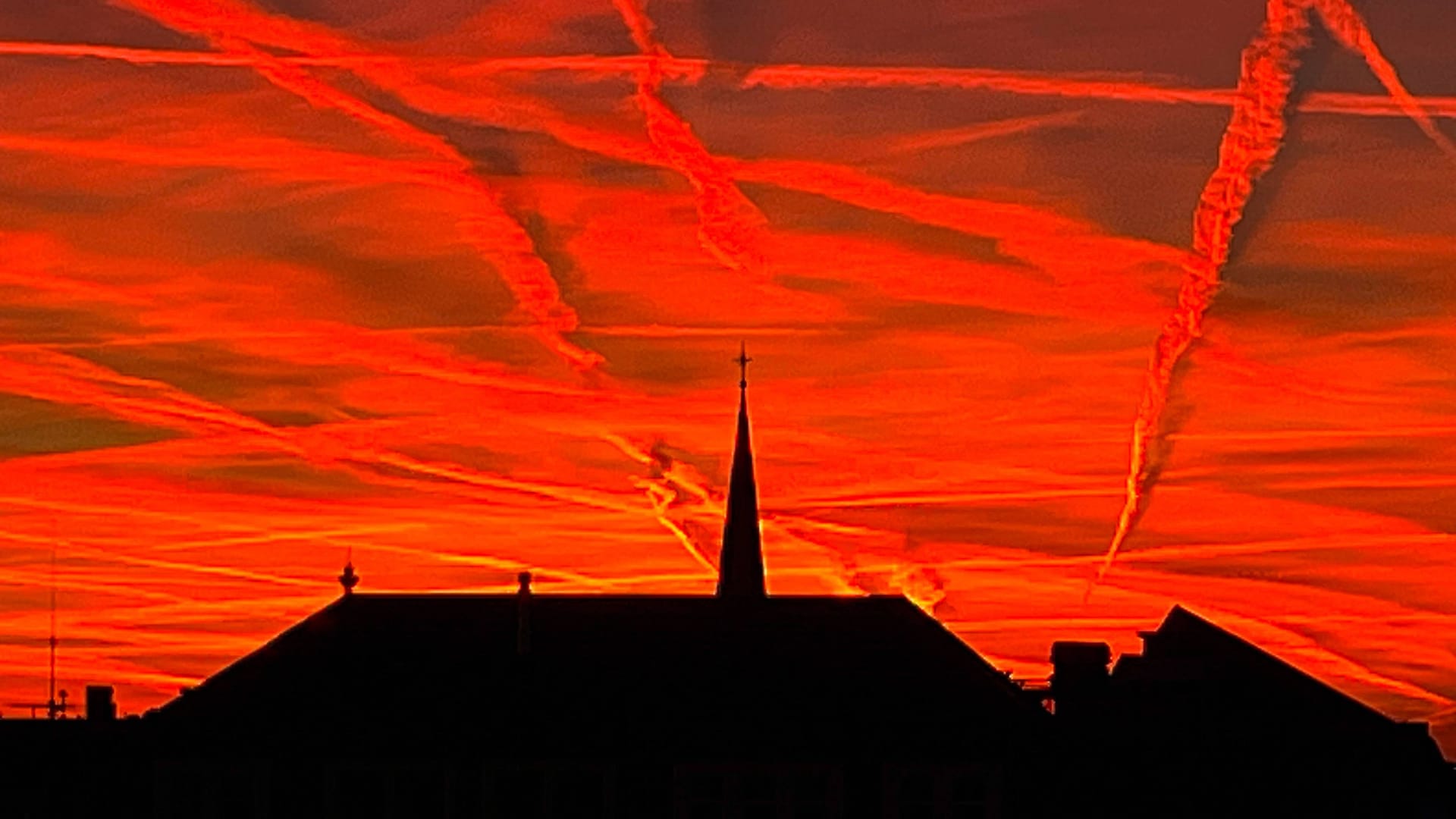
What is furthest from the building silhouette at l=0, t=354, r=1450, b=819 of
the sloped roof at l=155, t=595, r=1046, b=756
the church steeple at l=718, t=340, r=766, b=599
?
the church steeple at l=718, t=340, r=766, b=599

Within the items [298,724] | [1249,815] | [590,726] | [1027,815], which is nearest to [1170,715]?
[1249,815]

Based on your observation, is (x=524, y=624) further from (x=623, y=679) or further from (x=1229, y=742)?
(x=1229, y=742)

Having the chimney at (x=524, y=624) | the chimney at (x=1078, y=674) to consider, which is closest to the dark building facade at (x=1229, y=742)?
the chimney at (x=1078, y=674)

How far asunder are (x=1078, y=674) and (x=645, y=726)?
11628 mm

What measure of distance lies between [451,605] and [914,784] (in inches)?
A: 476

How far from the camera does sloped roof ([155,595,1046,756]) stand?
78000 millimetres

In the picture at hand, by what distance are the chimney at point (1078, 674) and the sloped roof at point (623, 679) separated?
156 inches

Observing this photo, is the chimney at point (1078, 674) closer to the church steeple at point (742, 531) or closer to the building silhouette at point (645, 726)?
the building silhouette at point (645, 726)

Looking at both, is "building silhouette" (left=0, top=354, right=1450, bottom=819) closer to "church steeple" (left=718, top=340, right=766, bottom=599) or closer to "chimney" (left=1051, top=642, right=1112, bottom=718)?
"chimney" (left=1051, top=642, right=1112, bottom=718)

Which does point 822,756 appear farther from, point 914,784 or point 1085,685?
point 1085,685

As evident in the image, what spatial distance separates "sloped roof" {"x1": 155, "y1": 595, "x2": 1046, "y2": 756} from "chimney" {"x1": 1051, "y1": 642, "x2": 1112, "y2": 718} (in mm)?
3962

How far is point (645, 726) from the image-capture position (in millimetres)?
78250

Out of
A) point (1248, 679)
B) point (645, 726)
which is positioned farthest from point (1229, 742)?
point (645, 726)

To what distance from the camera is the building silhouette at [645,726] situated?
77.4 metres
